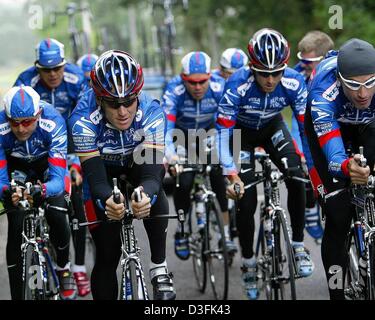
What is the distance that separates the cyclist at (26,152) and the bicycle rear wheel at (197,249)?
1.69 meters

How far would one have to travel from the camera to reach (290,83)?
624 centimetres

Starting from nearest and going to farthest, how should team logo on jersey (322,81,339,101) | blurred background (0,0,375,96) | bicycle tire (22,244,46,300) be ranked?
team logo on jersey (322,81,339,101) < bicycle tire (22,244,46,300) < blurred background (0,0,375,96)

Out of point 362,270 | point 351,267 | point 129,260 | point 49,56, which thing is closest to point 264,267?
point 351,267

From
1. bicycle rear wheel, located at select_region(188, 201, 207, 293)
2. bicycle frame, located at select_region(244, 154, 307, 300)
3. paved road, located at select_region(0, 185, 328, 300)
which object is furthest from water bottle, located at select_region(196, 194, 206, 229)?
bicycle frame, located at select_region(244, 154, 307, 300)

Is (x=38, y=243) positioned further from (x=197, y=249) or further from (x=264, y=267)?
(x=197, y=249)

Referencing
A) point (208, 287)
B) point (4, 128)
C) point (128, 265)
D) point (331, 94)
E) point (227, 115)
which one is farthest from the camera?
point (208, 287)

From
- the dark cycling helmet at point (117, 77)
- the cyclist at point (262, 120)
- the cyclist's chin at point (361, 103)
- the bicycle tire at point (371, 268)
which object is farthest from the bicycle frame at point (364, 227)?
the dark cycling helmet at point (117, 77)

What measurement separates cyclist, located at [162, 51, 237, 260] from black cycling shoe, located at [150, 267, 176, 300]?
2.38 meters

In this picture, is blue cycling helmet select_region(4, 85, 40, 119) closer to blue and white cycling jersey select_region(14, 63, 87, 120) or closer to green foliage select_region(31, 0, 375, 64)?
blue and white cycling jersey select_region(14, 63, 87, 120)

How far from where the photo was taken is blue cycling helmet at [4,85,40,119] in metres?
5.46

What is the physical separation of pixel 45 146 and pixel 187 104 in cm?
211

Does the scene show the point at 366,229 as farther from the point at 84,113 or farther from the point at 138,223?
the point at 84,113

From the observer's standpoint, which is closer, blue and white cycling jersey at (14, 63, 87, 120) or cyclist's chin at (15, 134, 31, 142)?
cyclist's chin at (15, 134, 31, 142)
